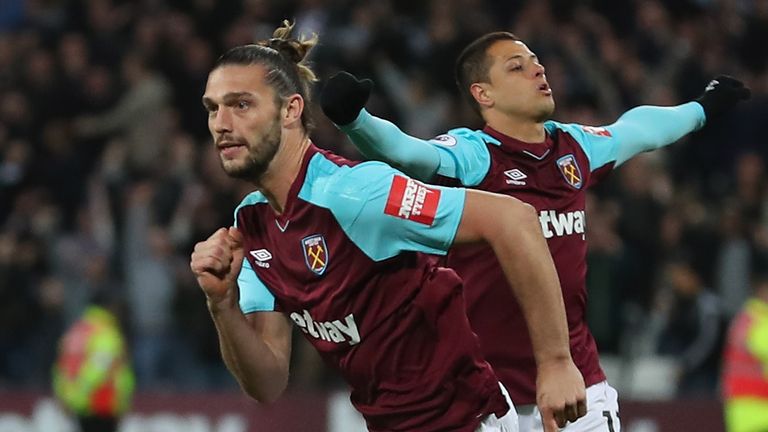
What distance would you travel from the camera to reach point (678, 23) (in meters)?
13.9

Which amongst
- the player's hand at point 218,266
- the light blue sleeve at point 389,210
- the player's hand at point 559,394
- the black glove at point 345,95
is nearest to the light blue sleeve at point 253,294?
the player's hand at point 218,266

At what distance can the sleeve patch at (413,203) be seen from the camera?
4285mm

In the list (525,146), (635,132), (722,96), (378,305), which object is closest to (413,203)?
(378,305)

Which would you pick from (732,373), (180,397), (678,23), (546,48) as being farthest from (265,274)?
(678,23)

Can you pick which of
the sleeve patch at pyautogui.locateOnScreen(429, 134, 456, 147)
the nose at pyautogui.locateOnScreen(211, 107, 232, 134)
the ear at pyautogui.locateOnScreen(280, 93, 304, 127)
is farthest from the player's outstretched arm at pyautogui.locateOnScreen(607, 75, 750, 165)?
the nose at pyautogui.locateOnScreen(211, 107, 232, 134)

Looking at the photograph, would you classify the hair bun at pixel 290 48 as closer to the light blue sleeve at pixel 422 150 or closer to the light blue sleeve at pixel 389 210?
the light blue sleeve at pixel 422 150

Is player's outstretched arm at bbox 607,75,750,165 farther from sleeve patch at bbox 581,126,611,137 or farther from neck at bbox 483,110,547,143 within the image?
neck at bbox 483,110,547,143

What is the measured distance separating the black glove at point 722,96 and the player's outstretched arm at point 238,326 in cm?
226

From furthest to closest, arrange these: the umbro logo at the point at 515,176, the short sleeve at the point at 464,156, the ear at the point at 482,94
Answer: the ear at the point at 482,94 < the umbro logo at the point at 515,176 < the short sleeve at the point at 464,156

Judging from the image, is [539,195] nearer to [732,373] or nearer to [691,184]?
[732,373]

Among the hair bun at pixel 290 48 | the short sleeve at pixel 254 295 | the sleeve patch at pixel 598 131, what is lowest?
the short sleeve at pixel 254 295

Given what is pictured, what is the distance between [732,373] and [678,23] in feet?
21.6

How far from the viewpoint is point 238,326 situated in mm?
4602

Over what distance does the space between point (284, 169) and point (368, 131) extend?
69 centimetres
